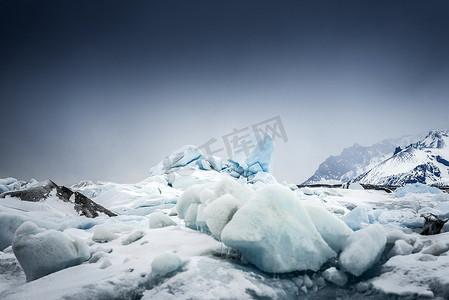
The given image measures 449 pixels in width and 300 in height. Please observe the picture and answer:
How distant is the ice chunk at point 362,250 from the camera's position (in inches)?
85.3

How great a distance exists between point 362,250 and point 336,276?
0.31 m

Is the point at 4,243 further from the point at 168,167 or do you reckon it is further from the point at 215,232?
the point at 168,167

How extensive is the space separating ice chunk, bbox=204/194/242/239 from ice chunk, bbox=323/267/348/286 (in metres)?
0.99

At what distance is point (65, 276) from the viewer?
226 centimetres

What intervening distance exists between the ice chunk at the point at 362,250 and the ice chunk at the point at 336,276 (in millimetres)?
66

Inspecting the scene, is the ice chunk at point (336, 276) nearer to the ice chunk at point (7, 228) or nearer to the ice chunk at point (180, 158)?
the ice chunk at point (7, 228)

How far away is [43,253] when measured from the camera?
2334mm

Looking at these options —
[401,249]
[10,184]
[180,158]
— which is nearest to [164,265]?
[401,249]

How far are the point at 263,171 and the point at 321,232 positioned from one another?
53.3 ft

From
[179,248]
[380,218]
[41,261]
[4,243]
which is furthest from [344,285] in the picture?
[4,243]

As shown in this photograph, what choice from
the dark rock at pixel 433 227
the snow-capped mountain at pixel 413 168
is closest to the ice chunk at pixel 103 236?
the dark rock at pixel 433 227

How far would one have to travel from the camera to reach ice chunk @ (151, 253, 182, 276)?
84.3 inches

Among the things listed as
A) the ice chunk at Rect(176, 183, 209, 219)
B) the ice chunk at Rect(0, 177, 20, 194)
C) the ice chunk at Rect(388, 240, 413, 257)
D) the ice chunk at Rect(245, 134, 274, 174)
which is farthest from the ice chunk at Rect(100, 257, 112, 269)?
the ice chunk at Rect(245, 134, 274, 174)

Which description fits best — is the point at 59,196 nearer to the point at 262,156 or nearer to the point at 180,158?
the point at 180,158
